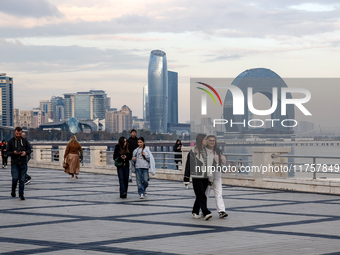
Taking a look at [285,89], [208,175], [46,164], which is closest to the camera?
[208,175]

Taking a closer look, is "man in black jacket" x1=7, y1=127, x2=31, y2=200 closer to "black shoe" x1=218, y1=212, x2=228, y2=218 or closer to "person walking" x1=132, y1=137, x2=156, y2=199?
"person walking" x1=132, y1=137, x2=156, y2=199

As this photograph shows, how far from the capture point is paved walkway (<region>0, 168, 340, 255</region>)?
6750 millimetres

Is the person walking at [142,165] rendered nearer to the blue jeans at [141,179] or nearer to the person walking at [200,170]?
the blue jeans at [141,179]

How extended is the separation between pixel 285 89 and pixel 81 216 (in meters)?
7.42

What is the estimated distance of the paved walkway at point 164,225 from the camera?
6.75m

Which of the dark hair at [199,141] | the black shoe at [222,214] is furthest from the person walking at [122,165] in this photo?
the black shoe at [222,214]

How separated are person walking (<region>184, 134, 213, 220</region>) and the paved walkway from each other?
0.33 metres

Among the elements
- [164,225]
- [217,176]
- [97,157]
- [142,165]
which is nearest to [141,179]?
[142,165]

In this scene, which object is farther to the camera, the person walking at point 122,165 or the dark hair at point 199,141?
the person walking at point 122,165

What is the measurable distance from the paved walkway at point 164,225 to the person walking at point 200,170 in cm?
33

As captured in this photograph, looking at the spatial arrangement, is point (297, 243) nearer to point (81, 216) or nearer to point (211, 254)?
point (211, 254)

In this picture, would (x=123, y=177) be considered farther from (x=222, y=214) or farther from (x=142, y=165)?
(x=222, y=214)

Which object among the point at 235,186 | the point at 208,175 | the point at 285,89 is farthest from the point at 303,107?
the point at 208,175

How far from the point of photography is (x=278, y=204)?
11.8 m
